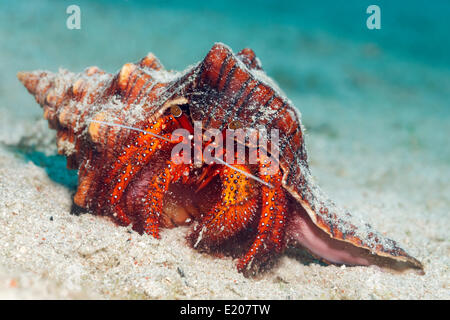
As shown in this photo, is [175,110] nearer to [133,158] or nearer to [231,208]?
[133,158]

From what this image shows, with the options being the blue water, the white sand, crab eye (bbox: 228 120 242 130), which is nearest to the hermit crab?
crab eye (bbox: 228 120 242 130)

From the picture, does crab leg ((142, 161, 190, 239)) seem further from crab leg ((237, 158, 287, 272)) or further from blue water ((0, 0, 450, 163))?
blue water ((0, 0, 450, 163))

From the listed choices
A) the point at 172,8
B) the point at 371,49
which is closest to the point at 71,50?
the point at 172,8

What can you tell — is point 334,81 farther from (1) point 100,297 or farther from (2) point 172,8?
(1) point 100,297

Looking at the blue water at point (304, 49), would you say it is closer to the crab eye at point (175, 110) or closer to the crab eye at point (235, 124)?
the crab eye at point (175, 110)

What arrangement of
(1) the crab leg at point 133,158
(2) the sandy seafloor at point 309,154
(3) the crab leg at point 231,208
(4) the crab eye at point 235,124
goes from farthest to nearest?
(1) the crab leg at point 133,158, (3) the crab leg at point 231,208, (4) the crab eye at point 235,124, (2) the sandy seafloor at point 309,154

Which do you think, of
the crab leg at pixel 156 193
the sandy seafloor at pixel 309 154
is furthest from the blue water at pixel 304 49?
the crab leg at pixel 156 193
